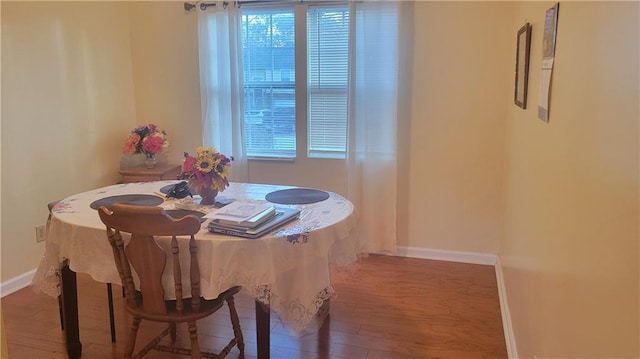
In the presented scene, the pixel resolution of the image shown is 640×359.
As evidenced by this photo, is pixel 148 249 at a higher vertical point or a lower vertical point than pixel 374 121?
lower

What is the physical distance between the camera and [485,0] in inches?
140

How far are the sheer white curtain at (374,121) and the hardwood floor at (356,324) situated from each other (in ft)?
1.84

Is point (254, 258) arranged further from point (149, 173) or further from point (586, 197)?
point (149, 173)

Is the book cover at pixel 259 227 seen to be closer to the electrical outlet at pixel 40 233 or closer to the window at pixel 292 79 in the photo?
the window at pixel 292 79

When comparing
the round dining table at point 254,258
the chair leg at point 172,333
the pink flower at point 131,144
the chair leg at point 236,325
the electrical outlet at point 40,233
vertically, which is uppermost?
the pink flower at point 131,144

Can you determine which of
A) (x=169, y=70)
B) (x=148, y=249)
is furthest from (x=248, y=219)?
(x=169, y=70)

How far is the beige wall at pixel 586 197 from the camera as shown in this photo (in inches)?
38.1

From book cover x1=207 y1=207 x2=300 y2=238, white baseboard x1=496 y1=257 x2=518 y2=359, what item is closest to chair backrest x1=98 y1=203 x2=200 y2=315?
book cover x1=207 y1=207 x2=300 y2=238

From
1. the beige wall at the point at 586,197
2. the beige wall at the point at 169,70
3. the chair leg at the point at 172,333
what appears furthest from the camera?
the beige wall at the point at 169,70

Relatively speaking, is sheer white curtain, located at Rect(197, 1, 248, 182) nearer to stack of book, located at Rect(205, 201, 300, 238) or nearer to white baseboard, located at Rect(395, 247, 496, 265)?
white baseboard, located at Rect(395, 247, 496, 265)

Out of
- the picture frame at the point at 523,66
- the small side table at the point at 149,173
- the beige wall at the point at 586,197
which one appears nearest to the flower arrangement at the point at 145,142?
the small side table at the point at 149,173

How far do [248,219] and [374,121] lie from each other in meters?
1.94

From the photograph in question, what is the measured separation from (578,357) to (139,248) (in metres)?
1.59

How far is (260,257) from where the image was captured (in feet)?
6.75
